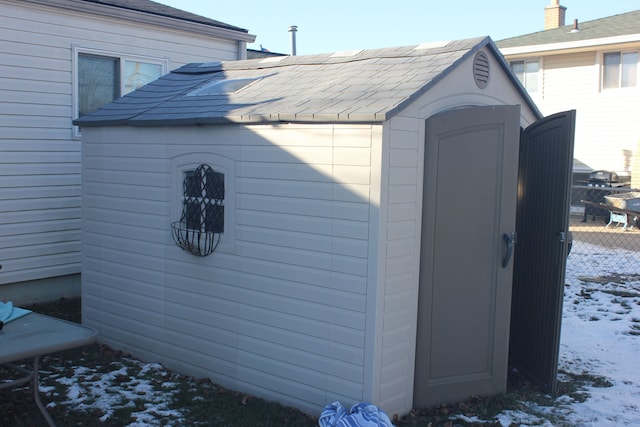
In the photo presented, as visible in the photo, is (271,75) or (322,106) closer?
(322,106)

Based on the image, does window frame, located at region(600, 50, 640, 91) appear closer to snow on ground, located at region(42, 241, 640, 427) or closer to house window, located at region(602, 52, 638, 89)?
house window, located at region(602, 52, 638, 89)

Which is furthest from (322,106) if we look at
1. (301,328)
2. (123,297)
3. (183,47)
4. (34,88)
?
(183,47)

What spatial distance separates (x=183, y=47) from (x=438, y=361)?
6312mm

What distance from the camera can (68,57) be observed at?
8.05 meters

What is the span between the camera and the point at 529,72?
19609 millimetres

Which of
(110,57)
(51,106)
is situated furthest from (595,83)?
(51,106)

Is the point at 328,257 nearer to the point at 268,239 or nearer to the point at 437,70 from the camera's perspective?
the point at 268,239

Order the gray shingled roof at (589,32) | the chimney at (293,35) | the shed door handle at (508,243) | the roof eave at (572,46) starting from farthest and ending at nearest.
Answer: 1. the chimney at (293,35)
2. the gray shingled roof at (589,32)
3. the roof eave at (572,46)
4. the shed door handle at (508,243)

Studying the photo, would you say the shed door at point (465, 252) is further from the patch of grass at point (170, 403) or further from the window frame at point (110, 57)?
the window frame at point (110, 57)

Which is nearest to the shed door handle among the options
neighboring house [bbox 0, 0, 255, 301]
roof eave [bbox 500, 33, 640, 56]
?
neighboring house [bbox 0, 0, 255, 301]

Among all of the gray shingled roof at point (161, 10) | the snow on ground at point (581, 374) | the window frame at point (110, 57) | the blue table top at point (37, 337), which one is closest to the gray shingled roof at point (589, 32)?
the snow on ground at point (581, 374)

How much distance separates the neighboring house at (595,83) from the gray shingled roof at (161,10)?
454 inches

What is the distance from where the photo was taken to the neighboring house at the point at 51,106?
24.8ft

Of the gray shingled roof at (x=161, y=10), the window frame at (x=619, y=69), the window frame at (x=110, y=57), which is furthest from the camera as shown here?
the window frame at (x=619, y=69)
